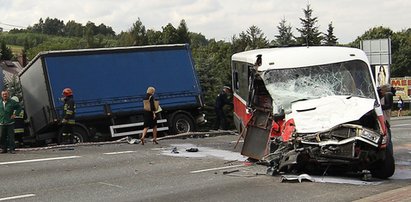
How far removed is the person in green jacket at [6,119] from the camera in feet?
43.7

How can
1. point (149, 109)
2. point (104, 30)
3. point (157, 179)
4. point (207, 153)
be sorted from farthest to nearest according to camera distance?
1. point (104, 30)
2. point (149, 109)
3. point (207, 153)
4. point (157, 179)

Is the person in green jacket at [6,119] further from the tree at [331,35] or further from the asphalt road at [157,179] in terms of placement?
the tree at [331,35]

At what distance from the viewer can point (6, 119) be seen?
43.8ft

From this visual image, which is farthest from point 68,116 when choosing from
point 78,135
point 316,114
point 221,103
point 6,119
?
point 316,114

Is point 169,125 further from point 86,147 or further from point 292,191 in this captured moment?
point 292,191

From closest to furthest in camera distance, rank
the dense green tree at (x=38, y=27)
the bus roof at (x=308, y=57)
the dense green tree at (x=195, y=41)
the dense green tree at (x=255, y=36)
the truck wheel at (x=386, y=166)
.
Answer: the truck wheel at (x=386, y=166) → the bus roof at (x=308, y=57) → the dense green tree at (x=255, y=36) → the dense green tree at (x=195, y=41) → the dense green tree at (x=38, y=27)

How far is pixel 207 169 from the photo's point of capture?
1088cm

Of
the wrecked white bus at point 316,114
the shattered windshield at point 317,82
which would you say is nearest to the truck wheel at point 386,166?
the wrecked white bus at point 316,114

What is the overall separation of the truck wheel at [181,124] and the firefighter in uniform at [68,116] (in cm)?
395

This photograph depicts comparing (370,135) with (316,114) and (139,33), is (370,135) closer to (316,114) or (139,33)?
(316,114)

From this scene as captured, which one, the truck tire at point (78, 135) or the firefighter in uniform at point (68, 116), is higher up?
the firefighter in uniform at point (68, 116)

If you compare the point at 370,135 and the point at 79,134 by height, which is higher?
the point at 370,135

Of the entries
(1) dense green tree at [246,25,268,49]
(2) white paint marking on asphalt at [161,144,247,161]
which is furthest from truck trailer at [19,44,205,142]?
(1) dense green tree at [246,25,268,49]

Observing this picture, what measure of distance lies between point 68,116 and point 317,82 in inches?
316
